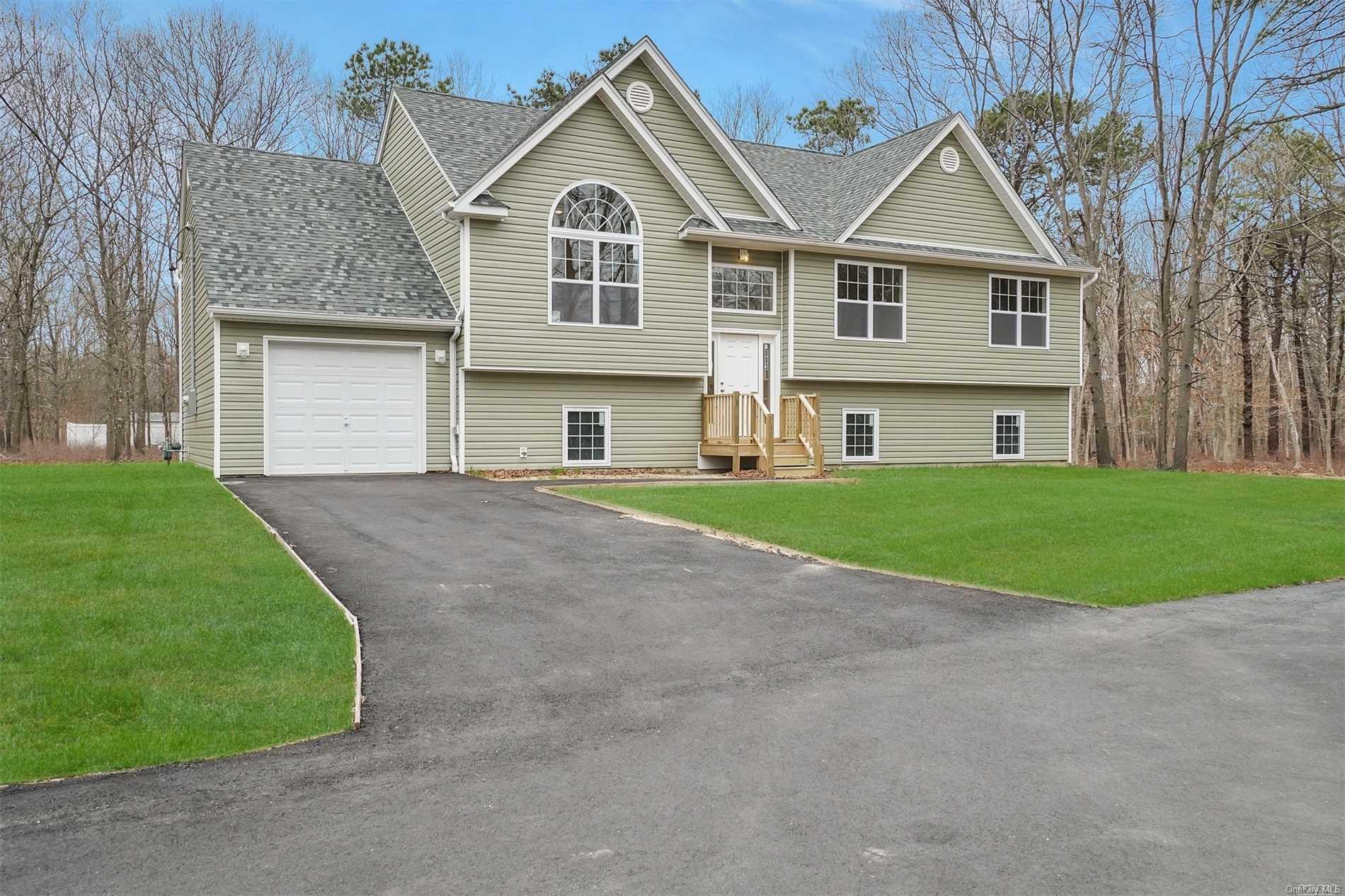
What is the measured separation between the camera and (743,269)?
1962cm

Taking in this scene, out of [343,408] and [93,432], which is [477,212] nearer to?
[343,408]

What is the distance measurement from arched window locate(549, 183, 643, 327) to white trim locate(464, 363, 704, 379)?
0.83 meters

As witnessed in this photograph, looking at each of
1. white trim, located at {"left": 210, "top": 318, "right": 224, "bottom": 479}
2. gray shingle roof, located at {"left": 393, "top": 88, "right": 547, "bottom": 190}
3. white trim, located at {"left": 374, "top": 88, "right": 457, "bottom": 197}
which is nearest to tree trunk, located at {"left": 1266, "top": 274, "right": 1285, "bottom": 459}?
gray shingle roof, located at {"left": 393, "top": 88, "right": 547, "bottom": 190}

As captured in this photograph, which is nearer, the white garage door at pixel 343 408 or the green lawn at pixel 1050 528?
the green lawn at pixel 1050 528

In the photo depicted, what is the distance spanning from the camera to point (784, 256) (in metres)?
19.8

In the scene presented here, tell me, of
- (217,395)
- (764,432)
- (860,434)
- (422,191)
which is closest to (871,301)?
(860,434)

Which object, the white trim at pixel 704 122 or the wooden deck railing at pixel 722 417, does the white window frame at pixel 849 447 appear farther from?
the white trim at pixel 704 122

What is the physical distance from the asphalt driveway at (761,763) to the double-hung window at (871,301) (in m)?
13.1

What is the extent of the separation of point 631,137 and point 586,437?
5.53 meters

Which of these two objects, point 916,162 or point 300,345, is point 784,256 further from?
point 300,345

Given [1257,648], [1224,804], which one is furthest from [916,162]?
[1224,804]

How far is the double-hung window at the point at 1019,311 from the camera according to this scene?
22.2m

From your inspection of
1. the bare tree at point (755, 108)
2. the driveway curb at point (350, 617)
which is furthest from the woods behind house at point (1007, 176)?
the driveway curb at point (350, 617)

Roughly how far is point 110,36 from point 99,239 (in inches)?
233
